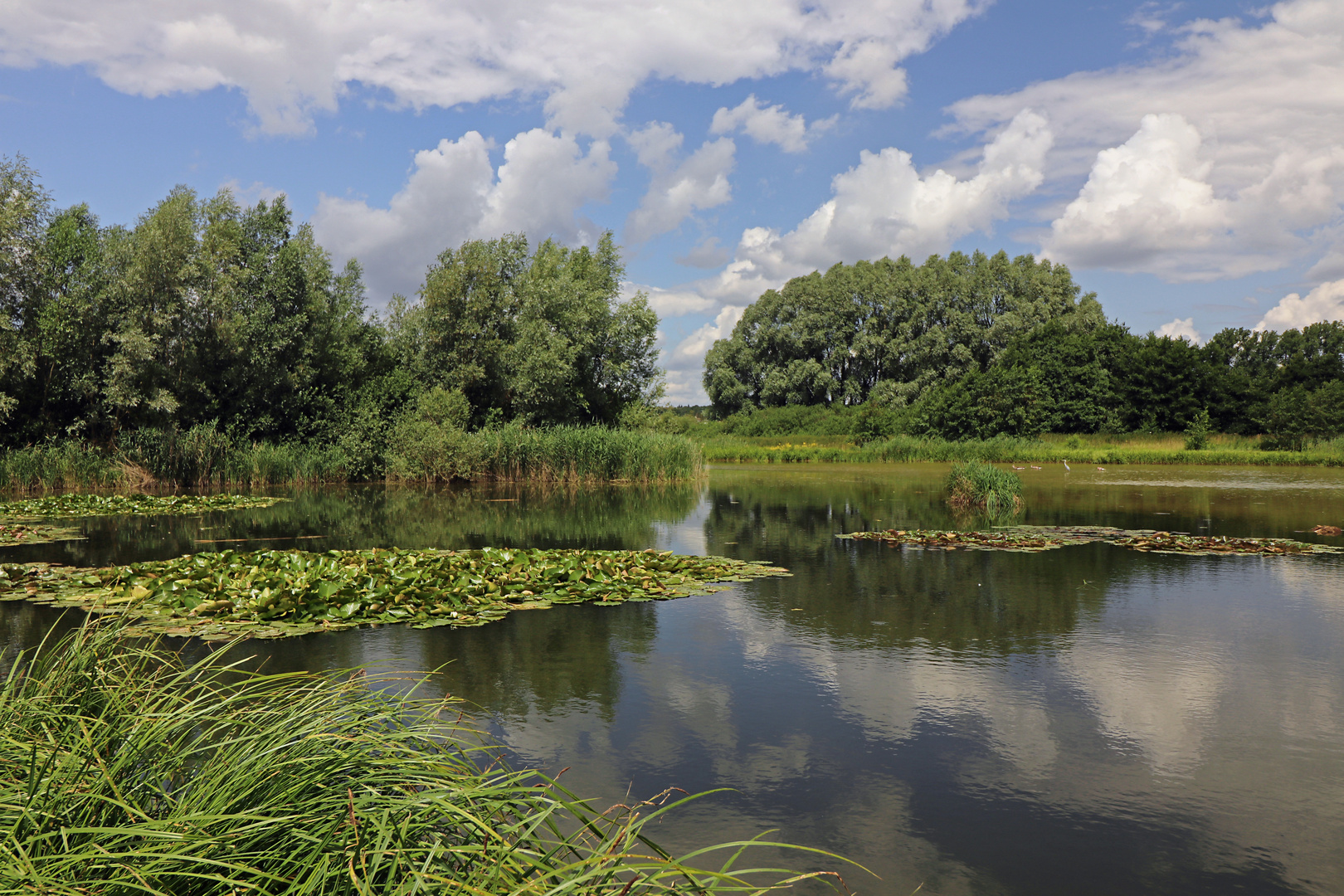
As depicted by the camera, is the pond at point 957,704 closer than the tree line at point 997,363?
Yes

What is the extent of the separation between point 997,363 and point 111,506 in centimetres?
5631

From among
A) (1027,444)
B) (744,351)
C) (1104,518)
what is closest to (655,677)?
(1104,518)

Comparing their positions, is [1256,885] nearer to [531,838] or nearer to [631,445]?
[531,838]

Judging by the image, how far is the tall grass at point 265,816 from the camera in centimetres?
224

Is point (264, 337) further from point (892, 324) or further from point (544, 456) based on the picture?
point (892, 324)

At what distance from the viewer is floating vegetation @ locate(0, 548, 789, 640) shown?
846 centimetres

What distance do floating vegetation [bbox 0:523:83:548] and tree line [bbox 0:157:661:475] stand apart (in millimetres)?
10250

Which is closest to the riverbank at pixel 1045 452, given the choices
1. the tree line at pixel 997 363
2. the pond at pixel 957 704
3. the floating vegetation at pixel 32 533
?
the tree line at pixel 997 363

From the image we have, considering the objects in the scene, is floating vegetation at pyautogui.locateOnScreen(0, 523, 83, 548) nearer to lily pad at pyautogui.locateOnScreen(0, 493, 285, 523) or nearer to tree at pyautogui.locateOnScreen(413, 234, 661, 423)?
lily pad at pyautogui.locateOnScreen(0, 493, 285, 523)

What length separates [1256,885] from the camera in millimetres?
3760

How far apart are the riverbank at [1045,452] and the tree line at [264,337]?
510 inches

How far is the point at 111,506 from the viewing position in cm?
1992

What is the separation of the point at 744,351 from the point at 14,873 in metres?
76.5

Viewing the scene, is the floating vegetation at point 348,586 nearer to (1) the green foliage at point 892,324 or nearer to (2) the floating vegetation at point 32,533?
(2) the floating vegetation at point 32,533
